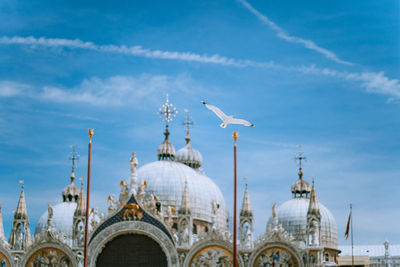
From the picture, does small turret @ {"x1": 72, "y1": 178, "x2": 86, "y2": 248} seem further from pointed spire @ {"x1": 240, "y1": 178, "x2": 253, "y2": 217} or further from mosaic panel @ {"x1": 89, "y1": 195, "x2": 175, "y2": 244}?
pointed spire @ {"x1": 240, "y1": 178, "x2": 253, "y2": 217}

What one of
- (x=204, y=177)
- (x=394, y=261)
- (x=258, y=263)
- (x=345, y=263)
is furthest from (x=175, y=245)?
(x=394, y=261)

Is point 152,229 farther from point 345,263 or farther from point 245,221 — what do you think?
point 345,263

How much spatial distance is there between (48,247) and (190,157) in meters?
21.9

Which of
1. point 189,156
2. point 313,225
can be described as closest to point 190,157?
point 189,156

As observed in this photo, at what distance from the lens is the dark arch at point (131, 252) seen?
61344 mm

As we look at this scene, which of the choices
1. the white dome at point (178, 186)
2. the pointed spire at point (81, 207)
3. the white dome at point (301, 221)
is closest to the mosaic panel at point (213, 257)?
the white dome at point (178, 186)

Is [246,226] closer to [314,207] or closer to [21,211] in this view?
[314,207]

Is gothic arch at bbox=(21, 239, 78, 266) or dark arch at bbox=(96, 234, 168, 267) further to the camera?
gothic arch at bbox=(21, 239, 78, 266)

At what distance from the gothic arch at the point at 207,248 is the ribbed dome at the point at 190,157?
780 inches

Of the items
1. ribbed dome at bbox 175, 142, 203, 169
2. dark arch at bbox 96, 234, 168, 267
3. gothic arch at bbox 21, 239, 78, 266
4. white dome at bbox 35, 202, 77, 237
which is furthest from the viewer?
ribbed dome at bbox 175, 142, 203, 169

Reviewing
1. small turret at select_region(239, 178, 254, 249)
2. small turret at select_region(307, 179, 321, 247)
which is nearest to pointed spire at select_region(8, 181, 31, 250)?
small turret at select_region(239, 178, 254, 249)

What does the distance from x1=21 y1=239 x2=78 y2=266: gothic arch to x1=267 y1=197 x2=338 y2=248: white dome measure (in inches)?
774

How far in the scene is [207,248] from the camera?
61.0 meters

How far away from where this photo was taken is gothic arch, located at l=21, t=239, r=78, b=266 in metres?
61.7
